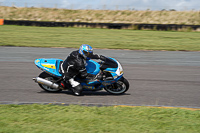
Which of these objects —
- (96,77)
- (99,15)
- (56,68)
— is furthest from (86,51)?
(99,15)

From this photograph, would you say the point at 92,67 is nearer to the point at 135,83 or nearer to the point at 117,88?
the point at 117,88

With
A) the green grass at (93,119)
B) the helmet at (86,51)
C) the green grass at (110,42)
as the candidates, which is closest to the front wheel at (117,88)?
the helmet at (86,51)

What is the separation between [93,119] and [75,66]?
2.64m

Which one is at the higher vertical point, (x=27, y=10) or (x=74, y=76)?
(x=27, y=10)

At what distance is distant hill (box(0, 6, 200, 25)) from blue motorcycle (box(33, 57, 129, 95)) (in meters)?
48.7

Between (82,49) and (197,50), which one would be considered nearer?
(82,49)

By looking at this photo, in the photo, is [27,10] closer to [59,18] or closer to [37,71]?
[59,18]

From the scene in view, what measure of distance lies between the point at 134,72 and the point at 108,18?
1898 inches

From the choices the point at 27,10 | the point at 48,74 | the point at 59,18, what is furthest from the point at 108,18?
the point at 48,74

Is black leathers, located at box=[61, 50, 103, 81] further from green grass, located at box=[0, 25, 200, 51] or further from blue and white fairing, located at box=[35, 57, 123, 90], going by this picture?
green grass, located at box=[0, 25, 200, 51]

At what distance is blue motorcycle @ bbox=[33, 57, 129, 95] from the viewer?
8305 mm

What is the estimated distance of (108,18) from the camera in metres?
59.5

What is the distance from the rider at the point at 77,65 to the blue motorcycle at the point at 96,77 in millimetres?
176

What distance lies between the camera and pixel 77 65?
8148mm
